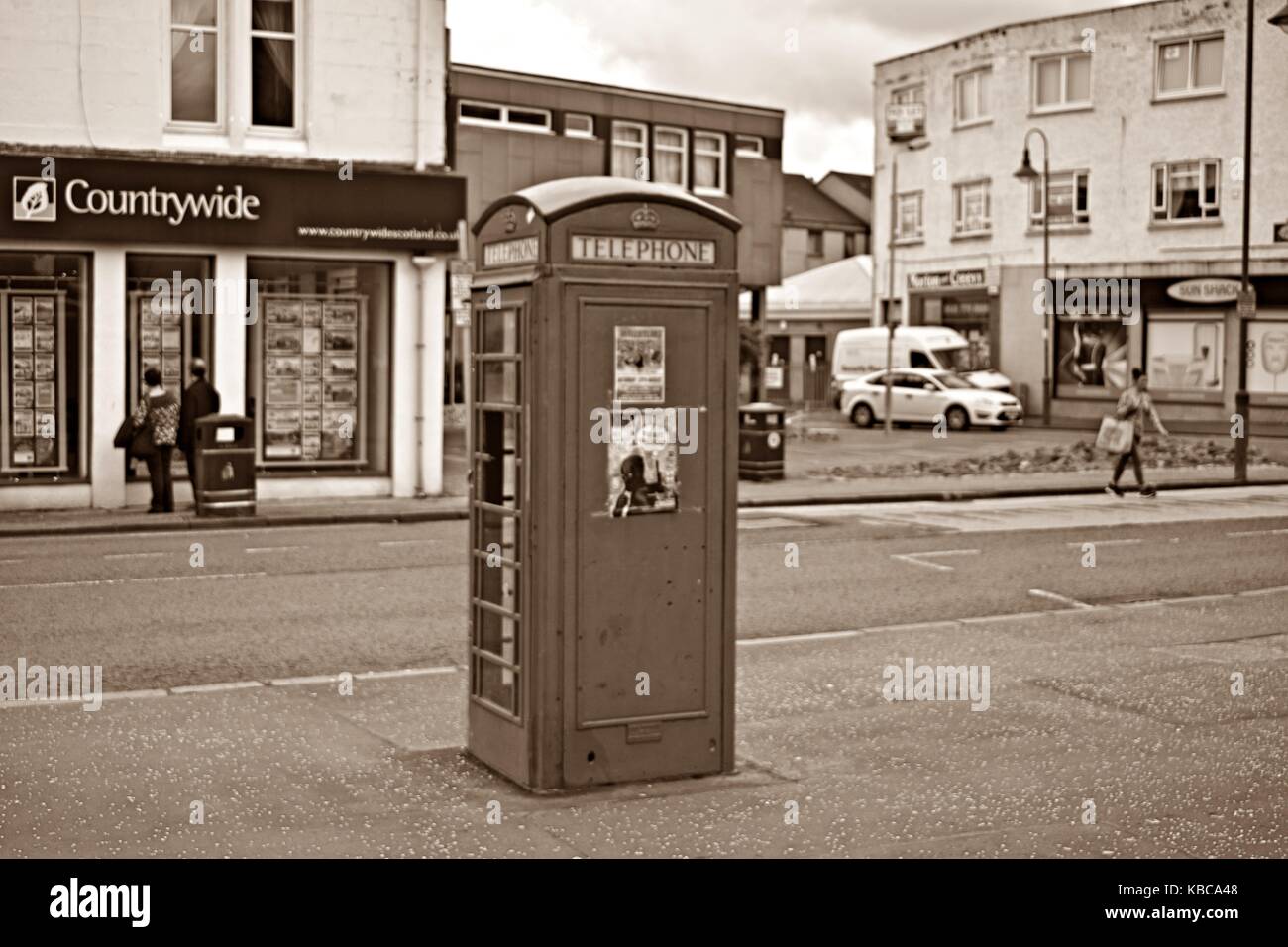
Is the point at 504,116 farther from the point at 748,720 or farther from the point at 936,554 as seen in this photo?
the point at 748,720

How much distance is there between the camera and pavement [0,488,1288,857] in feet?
21.8

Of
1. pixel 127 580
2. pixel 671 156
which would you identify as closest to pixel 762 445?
pixel 127 580

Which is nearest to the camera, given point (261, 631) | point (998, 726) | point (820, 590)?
point (998, 726)

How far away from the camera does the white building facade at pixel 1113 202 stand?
45.5 m

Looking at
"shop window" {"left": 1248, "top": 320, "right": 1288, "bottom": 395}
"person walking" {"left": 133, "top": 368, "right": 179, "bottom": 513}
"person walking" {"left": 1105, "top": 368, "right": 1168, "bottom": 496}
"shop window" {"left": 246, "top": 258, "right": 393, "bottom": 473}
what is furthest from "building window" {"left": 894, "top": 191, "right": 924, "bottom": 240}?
"person walking" {"left": 133, "top": 368, "right": 179, "bottom": 513}

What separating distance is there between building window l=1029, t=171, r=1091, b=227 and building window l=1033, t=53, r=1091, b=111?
2.06m

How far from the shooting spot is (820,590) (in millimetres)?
13844

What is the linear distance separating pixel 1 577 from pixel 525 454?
892 cm

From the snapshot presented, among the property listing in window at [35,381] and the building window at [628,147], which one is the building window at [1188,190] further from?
the property listing in window at [35,381]

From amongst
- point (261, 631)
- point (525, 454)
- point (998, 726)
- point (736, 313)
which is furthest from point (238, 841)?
point (261, 631)

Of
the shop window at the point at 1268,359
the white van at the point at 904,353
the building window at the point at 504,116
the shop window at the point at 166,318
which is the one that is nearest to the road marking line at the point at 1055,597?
the shop window at the point at 166,318

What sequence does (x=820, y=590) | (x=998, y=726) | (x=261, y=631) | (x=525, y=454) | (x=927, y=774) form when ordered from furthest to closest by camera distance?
(x=820, y=590) → (x=261, y=631) → (x=998, y=726) → (x=927, y=774) → (x=525, y=454)

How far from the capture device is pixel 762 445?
26031mm
